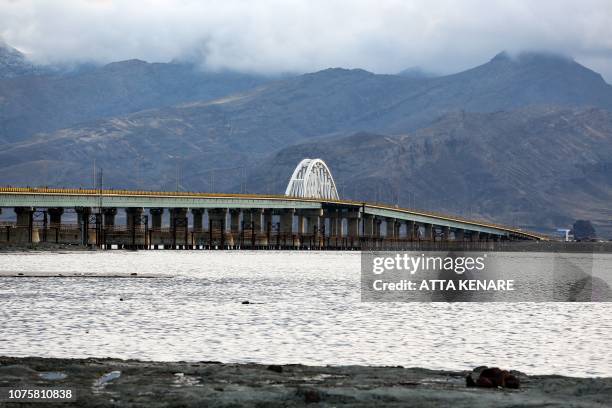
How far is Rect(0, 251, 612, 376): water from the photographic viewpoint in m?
41.7

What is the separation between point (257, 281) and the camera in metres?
100

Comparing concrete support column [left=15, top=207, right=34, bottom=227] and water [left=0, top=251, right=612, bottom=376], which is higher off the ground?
concrete support column [left=15, top=207, right=34, bottom=227]

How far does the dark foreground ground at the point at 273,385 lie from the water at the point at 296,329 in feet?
13.0

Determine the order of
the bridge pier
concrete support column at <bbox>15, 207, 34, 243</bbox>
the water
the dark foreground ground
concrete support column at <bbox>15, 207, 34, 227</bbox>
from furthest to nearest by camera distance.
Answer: concrete support column at <bbox>15, 207, 34, 227</bbox> < concrete support column at <bbox>15, 207, 34, 243</bbox> < the bridge pier < the water < the dark foreground ground

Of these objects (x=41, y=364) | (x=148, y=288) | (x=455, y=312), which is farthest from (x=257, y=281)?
(x=41, y=364)

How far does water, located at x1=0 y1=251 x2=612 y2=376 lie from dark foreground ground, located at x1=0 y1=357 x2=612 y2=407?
3959 millimetres

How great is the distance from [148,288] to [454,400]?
55637 mm

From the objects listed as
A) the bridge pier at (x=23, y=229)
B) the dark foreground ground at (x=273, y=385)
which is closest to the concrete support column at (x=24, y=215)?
the bridge pier at (x=23, y=229)

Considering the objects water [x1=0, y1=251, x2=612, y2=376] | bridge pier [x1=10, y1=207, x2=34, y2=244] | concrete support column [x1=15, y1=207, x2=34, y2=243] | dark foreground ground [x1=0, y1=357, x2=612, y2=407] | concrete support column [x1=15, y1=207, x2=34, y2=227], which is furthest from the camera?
concrete support column [x1=15, y1=207, x2=34, y2=227]

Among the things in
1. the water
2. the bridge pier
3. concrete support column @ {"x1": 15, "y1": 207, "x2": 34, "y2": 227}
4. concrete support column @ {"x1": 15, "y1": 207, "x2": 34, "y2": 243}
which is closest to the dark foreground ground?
the water

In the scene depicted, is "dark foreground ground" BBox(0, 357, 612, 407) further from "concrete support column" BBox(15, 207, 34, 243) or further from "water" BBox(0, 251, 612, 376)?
"concrete support column" BBox(15, 207, 34, 243)

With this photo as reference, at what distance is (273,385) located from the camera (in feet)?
106

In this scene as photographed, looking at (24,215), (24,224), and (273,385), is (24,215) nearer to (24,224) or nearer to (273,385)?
(24,224)

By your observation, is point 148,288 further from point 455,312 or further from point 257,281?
point 455,312
